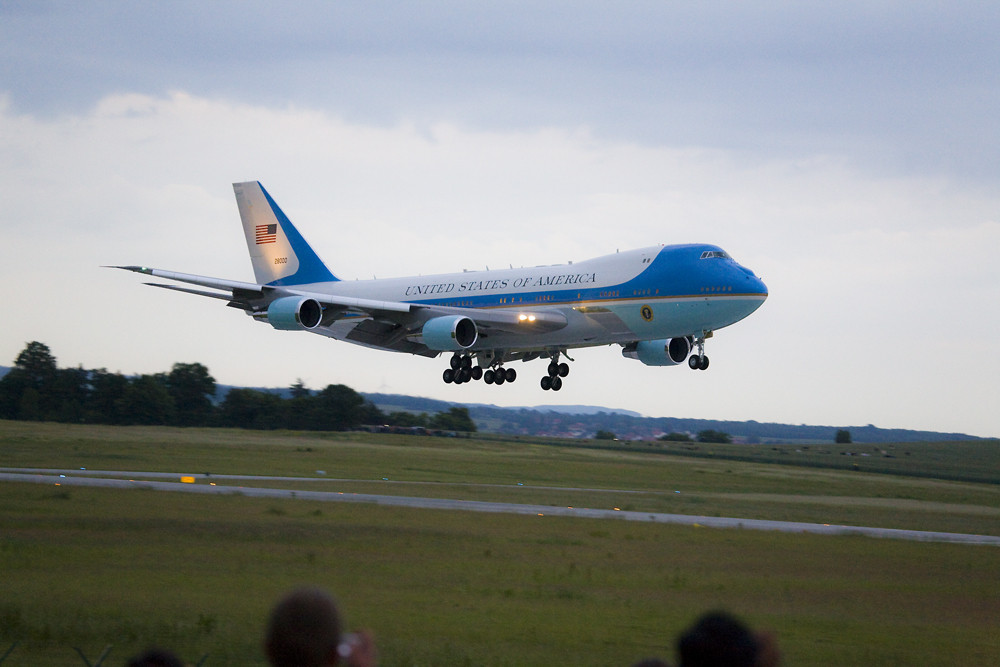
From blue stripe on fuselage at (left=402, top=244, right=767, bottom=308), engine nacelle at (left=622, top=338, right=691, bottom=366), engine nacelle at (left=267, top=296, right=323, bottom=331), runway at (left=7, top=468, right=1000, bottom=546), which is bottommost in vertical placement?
runway at (left=7, top=468, right=1000, bottom=546)

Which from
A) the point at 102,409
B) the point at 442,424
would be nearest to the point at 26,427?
the point at 102,409

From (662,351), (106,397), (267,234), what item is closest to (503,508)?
(662,351)

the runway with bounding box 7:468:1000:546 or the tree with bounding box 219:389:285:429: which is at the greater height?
the tree with bounding box 219:389:285:429

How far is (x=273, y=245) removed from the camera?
61812 millimetres

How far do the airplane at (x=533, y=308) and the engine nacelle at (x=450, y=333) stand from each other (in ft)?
0.18

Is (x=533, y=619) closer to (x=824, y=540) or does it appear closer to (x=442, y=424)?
(x=824, y=540)

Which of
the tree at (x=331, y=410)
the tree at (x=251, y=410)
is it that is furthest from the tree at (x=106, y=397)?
the tree at (x=331, y=410)

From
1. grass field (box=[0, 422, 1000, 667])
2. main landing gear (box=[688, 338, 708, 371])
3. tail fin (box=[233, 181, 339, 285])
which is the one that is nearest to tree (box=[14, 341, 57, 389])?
tail fin (box=[233, 181, 339, 285])

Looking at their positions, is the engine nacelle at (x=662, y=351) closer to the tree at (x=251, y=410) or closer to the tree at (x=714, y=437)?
the tree at (x=251, y=410)

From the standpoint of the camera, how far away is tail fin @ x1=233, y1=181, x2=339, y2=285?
6088 centimetres

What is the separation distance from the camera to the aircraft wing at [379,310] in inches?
1857

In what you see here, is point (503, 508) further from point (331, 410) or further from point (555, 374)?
point (331, 410)

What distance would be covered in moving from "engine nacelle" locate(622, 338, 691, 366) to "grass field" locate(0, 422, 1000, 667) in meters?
6.61

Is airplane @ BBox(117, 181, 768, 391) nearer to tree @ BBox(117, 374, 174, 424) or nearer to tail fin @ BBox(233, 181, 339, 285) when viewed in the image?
tail fin @ BBox(233, 181, 339, 285)
